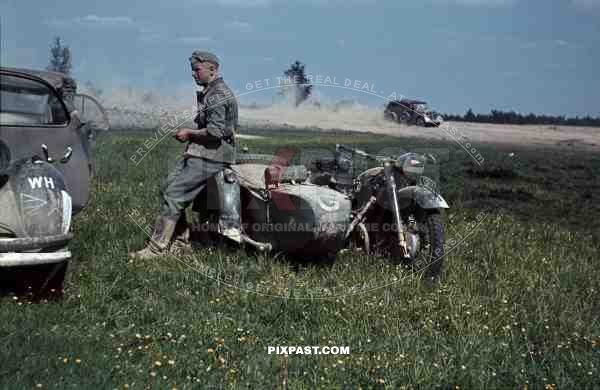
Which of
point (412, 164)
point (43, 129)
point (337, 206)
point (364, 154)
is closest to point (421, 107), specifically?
point (364, 154)

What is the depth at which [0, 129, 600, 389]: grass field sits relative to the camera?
4340mm

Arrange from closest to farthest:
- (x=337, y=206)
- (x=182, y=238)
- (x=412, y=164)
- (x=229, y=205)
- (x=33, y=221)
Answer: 1. (x=33, y=221)
2. (x=337, y=206)
3. (x=412, y=164)
4. (x=229, y=205)
5. (x=182, y=238)

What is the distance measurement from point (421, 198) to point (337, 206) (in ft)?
2.70

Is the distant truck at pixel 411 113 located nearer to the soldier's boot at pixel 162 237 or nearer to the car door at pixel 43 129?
the soldier's boot at pixel 162 237

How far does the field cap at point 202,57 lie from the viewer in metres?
6.80

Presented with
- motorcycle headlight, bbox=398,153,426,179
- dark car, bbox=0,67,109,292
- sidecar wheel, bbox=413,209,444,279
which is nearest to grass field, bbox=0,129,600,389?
sidecar wheel, bbox=413,209,444,279

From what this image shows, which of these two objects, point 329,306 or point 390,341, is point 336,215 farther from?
point 390,341

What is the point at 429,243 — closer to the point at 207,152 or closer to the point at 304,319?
the point at 304,319

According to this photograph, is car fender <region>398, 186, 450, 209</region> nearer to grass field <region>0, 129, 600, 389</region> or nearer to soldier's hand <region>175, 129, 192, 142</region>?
grass field <region>0, 129, 600, 389</region>

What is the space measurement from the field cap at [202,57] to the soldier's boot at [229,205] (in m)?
1.11

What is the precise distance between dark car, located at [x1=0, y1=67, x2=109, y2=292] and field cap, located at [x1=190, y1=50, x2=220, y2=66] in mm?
1129

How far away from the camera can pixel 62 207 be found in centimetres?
541

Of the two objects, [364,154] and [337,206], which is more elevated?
[364,154]

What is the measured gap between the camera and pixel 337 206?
20.4ft
